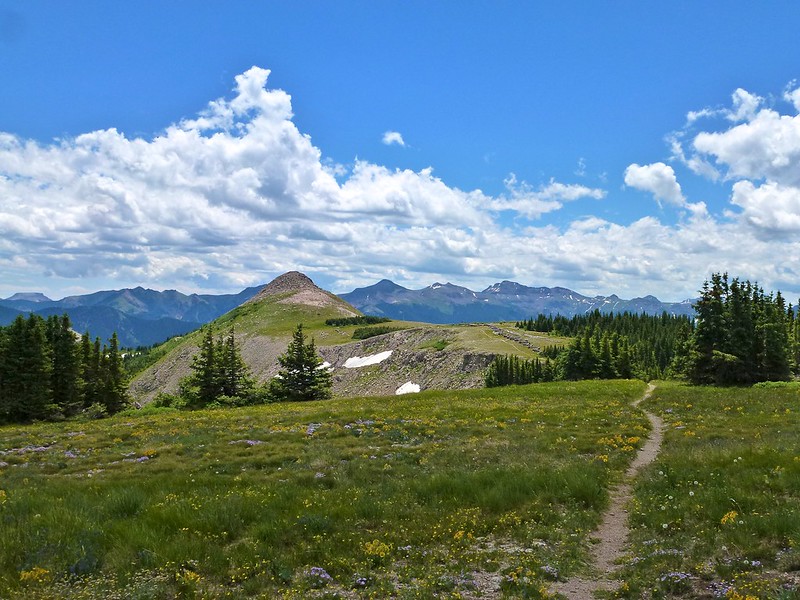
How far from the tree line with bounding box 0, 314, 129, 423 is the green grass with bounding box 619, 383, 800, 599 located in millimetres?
54586

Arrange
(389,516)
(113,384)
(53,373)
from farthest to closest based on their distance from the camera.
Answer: (113,384) → (53,373) → (389,516)

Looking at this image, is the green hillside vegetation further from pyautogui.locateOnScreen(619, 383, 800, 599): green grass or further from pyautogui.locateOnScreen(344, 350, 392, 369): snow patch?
pyautogui.locateOnScreen(344, 350, 392, 369): snow patch

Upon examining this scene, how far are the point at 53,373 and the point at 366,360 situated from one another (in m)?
112

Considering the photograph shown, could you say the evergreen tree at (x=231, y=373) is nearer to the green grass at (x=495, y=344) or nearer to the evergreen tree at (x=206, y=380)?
the evergreen tree at (x=206, y=380)

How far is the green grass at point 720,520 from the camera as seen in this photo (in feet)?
27.9

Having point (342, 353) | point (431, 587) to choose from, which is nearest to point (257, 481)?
point (431, 587)

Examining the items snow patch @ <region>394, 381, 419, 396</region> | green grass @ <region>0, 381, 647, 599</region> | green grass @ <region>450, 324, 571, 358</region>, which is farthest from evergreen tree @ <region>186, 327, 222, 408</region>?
green grass @ <region>450, 324, 571, 358</region>

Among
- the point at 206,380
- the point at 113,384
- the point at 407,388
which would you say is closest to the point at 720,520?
the point at 206,380

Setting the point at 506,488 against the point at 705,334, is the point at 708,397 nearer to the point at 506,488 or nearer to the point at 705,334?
the point at 705,334

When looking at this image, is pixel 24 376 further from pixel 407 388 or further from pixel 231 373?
pixel 407 388

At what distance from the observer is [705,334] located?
54281 millimetres

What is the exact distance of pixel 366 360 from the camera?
163 m

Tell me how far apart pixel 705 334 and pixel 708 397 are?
674 inches

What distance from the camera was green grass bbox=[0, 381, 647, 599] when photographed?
9258 mm
